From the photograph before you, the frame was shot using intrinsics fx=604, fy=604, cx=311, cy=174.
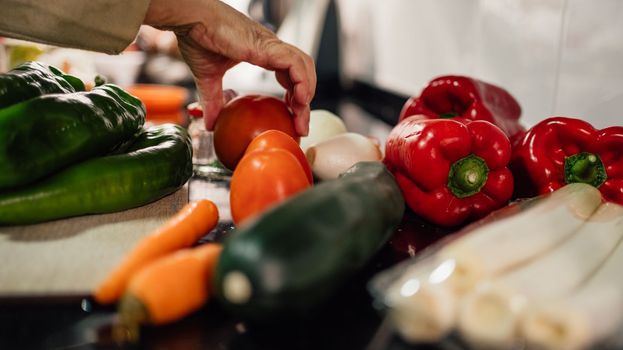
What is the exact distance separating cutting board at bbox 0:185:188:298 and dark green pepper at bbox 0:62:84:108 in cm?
21

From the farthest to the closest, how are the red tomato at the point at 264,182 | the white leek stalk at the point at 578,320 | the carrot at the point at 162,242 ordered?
the red tomato at the point at 264,182 → the carrot at the point at 162,242 → the white leek stalk at the point at 578,320

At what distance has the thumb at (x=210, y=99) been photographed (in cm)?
124

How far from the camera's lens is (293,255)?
0.56 metres

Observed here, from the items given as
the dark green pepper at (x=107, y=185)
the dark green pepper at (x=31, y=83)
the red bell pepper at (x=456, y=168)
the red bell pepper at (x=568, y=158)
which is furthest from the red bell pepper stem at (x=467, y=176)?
the dark green pepper at (x=31, y=83)

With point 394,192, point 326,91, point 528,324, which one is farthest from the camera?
point 326,91

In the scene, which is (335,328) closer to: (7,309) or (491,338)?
(491,338)

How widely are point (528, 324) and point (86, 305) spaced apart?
0.46 meters

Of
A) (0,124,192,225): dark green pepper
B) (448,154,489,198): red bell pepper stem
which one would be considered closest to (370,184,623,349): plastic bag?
(448,154,489,198): red bell pepper stem

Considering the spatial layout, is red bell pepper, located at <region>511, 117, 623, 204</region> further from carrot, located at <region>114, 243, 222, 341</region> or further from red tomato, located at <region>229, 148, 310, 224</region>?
carrot, located at <region>114, 243, 222, 341</region>

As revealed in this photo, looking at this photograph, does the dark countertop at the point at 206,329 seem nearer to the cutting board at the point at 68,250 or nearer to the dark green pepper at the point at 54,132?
the cutting board at the point at 68,250

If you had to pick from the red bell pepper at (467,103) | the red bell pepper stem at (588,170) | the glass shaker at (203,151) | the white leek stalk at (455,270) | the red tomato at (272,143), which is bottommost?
the glass shaker at (203,151)

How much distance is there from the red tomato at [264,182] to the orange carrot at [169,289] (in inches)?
5.8

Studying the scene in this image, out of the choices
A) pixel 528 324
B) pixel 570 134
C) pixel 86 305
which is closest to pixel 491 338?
pixel 528 324

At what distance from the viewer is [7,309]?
25.5 inches
